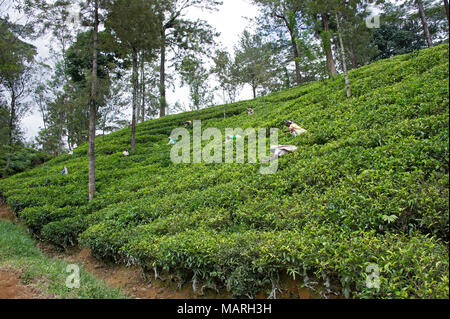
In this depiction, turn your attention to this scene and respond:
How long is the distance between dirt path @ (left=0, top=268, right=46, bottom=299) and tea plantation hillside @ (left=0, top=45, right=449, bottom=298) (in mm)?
1498

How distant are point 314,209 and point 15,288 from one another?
4621 millimetres

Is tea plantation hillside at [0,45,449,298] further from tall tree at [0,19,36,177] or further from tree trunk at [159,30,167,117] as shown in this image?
tree trunk at [159,30,167,117]

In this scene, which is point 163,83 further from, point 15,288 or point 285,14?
point 15,288

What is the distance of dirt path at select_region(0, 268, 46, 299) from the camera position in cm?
346

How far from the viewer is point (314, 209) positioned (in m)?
4.34

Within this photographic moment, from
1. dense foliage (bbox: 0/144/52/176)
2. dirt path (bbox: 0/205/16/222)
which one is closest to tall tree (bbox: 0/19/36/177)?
dense foliage (bbox: 0/144/52/176)

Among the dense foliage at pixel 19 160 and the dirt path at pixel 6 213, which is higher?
the dense foliage at pixel 19 160

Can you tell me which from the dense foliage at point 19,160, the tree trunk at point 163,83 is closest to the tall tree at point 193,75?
the tree trunk at point 163,83

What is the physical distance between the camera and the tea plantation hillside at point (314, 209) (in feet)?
10.1

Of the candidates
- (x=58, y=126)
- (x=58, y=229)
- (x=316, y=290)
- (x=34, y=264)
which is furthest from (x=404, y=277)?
(x=58, y=126)

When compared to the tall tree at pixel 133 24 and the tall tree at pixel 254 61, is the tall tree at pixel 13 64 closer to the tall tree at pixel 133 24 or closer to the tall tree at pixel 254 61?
the tall tree at pixel 133 24

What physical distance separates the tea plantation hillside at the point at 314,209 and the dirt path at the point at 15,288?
4.92 feet

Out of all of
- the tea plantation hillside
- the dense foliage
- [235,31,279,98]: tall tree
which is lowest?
the tea plantation hillside

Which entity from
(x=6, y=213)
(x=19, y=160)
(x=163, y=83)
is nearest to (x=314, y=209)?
(x=6, y=213)
